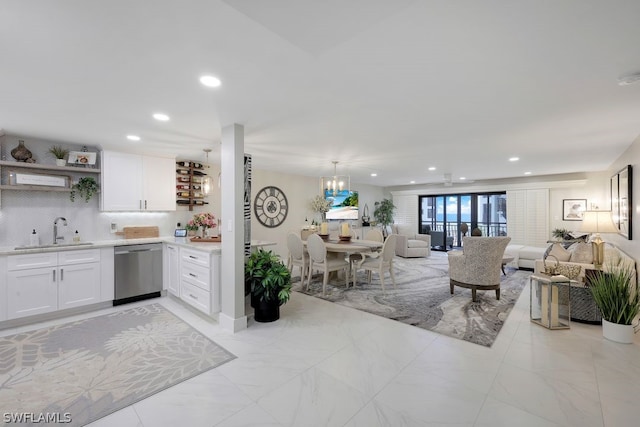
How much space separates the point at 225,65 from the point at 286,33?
1.93 feet

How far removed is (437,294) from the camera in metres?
4.43

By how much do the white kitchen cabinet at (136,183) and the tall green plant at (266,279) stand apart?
2.29 m

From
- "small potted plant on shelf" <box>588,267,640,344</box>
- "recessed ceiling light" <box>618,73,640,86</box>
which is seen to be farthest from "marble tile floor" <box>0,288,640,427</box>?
"recessed ceiling light" <box>618,73,640,86</box>

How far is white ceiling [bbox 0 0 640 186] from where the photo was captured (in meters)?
1.39

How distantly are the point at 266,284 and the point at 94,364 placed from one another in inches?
64.8

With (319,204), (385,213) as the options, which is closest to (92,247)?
(319,204)

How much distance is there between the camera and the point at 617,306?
2.81 meters

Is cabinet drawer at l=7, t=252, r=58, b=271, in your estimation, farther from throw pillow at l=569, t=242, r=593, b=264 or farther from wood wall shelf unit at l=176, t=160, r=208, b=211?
throw pillow at l=569, t=242, r=593, b=264

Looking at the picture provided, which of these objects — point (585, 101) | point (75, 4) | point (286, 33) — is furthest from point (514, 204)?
point (75, 4)

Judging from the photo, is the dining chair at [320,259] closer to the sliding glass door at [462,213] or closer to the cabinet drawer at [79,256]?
the cabinet drawer at [79,256]

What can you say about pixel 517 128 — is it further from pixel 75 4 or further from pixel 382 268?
pixel 75 4

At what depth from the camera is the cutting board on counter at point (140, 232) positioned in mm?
4406

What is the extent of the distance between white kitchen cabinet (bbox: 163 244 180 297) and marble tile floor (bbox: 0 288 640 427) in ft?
3.77

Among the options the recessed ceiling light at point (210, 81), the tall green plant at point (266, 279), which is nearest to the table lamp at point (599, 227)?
the tall green plant at point (266, 279)
